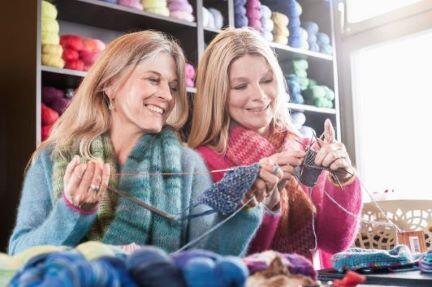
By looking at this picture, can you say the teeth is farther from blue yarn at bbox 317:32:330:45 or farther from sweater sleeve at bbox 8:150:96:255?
blue yarn at bbox 317:32:330:45

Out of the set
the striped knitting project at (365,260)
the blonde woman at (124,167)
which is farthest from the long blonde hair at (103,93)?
the striped knitting project at (365,260)

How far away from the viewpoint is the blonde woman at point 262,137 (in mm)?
950

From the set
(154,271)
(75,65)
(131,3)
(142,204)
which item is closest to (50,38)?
(75,65)

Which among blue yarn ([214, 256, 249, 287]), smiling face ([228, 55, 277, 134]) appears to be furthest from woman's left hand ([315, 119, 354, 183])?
blue yarn ([214, 256, 249, 287])

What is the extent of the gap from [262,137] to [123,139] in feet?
0.81

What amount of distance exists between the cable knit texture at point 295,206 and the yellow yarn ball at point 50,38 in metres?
0.61

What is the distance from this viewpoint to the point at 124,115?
2.86 feet

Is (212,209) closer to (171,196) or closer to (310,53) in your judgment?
(171,196)

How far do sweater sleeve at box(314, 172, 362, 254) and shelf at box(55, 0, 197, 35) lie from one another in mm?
415

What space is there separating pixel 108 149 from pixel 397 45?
84cm

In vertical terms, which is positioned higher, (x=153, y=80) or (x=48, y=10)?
(x=48, y=10)

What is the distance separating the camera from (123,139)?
0.87m

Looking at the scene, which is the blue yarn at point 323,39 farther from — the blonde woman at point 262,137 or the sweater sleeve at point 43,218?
the sweater sleeve at point 43,218

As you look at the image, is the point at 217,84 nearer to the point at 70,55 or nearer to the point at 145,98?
the point at 145,98
